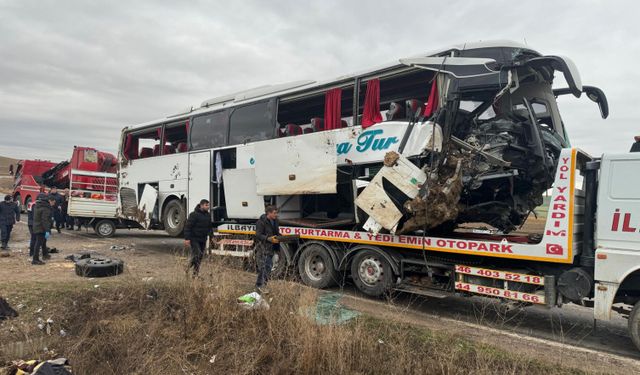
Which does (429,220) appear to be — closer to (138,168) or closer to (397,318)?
(397,318)

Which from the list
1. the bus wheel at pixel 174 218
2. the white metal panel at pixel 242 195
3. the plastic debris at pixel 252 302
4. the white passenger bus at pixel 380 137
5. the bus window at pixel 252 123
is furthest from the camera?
the bus wheel at pixel 174 218

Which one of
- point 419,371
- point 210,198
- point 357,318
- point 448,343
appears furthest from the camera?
point 210,198

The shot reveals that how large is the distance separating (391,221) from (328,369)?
277cm

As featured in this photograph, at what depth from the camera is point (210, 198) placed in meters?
9.53

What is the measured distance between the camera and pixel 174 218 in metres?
10.7

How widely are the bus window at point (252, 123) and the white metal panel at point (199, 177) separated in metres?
0.89

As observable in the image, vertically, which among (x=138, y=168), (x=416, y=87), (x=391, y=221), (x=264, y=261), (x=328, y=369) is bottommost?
(x=328, y=369)

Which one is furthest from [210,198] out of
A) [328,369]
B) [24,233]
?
[24,233]

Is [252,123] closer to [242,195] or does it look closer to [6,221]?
[242,195]

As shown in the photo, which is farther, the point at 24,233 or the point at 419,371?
the point at 24,233

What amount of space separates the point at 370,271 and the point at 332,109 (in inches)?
112

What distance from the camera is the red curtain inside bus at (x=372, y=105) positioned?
22.0ft

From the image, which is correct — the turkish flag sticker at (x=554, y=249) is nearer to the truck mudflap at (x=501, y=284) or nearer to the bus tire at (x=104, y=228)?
the truck mudflap at (x=501, y=284)

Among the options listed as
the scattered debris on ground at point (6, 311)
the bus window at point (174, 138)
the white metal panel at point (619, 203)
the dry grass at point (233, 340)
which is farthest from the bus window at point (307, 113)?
the scattered debris on ground at point (6, 311)
